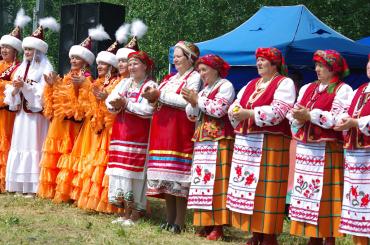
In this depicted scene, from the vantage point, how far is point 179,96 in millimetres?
6699

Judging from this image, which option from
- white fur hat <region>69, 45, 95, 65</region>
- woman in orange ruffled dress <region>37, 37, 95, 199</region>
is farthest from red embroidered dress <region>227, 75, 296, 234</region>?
white fur hat <region>69, 45, 95, 65</region>

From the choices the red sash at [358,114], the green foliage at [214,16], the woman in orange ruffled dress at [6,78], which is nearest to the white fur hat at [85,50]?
the woman in orange ruffled dress at [6,78]

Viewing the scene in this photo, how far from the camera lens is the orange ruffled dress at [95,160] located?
7.76 m

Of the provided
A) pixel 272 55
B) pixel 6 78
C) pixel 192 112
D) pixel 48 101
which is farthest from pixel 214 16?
pixel 272 55

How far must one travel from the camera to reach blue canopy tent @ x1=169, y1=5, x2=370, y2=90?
354 inches

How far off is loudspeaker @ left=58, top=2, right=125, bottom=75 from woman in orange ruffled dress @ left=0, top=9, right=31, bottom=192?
1.10m

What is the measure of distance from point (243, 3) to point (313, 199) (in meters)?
14.5

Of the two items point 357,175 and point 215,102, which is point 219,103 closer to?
point 215,102

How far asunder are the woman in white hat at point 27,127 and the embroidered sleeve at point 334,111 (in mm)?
4122

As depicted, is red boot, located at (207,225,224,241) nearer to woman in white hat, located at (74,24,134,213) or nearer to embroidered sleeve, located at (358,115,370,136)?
woman in white hat, located at (74,24,134,213)

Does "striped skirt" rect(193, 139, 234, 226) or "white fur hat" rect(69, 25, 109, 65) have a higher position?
"white fur hat" rect(69, 25, 109, 65)

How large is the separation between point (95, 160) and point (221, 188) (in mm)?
1872

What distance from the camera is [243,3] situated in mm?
19734

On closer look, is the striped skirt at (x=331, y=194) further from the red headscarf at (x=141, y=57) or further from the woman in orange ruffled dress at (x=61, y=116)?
the woman in orange ruffled dress at (x=61, y=116)
